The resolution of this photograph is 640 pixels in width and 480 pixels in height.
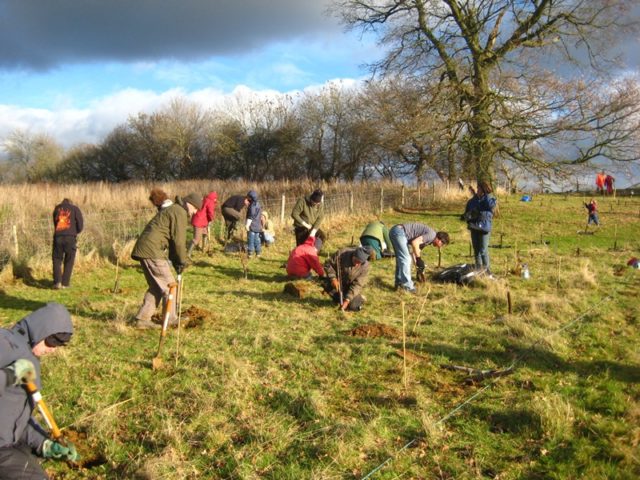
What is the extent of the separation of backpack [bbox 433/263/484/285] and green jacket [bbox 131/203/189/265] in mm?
4748

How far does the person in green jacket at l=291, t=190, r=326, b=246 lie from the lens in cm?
995

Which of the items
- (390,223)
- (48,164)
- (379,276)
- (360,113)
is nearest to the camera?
(379,276)

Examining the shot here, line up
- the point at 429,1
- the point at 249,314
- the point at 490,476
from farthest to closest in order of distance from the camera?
the point at 429,1 → the point at 249,314 → the point at 490,476

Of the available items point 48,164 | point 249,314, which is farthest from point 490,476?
point 48,164

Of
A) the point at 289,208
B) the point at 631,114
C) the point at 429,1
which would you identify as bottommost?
the point at 289,208

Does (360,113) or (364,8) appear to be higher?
(364,8)

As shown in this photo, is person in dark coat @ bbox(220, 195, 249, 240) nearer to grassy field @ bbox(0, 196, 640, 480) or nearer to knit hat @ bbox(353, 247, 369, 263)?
grassy field @ bbox(0, 196, 640, 480)

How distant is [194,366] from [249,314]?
2.04m

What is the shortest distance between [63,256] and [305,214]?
4.42 metres

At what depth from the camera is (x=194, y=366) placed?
16.7ft

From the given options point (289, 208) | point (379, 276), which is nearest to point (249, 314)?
point (379, 276)

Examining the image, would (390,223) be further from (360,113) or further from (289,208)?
(360,113)

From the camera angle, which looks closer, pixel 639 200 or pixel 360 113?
pixel 639 200

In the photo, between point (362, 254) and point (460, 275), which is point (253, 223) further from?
point (362, 254)
